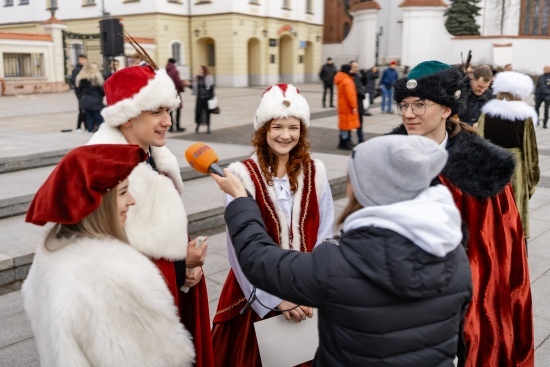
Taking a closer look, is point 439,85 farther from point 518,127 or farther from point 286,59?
point 286,59

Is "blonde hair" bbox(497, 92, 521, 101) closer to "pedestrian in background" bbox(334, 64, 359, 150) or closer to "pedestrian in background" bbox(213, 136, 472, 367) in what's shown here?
"pedestrian in background" bbox(213, 136, 472, 367)

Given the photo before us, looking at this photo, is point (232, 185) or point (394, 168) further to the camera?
point (232, 185)

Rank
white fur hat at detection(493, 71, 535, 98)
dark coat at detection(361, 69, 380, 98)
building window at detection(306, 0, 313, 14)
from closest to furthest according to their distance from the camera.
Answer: white fur hat at detection(493, 71, 535, 98) < dark coat at detection(361, 69, 380, 98) < building window at detection(306, 0, 313, 14)

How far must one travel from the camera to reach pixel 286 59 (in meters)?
35.9

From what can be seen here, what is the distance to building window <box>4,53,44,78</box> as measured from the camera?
24.1 m

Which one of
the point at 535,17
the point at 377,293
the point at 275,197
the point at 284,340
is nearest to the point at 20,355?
the point at 284,340

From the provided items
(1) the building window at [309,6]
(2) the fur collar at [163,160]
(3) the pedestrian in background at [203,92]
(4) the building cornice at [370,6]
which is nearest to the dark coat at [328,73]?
(3) the pedestrian in background at [203,92]

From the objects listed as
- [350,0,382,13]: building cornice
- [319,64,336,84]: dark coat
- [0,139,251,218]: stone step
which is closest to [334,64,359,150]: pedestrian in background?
[0,139,251,218]: stone step

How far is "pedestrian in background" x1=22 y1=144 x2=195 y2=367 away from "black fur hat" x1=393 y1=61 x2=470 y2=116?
5.26 feet

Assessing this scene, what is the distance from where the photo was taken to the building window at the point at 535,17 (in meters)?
35.1

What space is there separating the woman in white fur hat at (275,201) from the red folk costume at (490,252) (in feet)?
2.29

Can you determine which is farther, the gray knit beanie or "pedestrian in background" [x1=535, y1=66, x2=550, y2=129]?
"pedestrian in background" [x1=535, y1=66, x2=550, y2=129]

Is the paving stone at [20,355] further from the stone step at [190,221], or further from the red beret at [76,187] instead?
the red beret at [76,187]

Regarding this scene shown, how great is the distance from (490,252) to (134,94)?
1808mm
